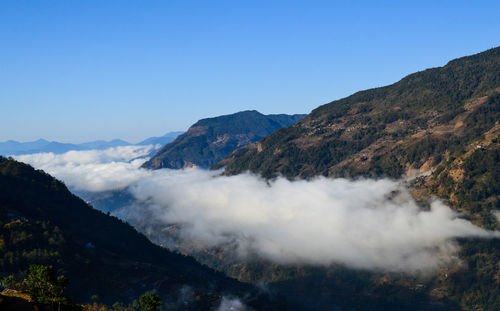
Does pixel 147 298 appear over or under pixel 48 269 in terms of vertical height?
under

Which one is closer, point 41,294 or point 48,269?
point 48,269

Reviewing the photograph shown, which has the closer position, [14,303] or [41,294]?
[14,303]

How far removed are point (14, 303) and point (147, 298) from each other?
159 feet

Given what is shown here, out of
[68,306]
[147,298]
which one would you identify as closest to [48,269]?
[68,306]

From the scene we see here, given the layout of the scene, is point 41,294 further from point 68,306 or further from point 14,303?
point 14,303

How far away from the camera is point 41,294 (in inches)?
7490

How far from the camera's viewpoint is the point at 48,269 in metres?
172

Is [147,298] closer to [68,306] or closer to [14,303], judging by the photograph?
[68,306]

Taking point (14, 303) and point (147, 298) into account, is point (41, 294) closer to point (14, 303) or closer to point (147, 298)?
point (14, 303)

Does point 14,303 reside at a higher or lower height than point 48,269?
lower

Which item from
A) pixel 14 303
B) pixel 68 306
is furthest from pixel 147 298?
pixel 14 303

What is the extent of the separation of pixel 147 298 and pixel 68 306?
1379 inches

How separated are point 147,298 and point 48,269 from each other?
40.0 m

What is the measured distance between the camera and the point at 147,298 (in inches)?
7328
